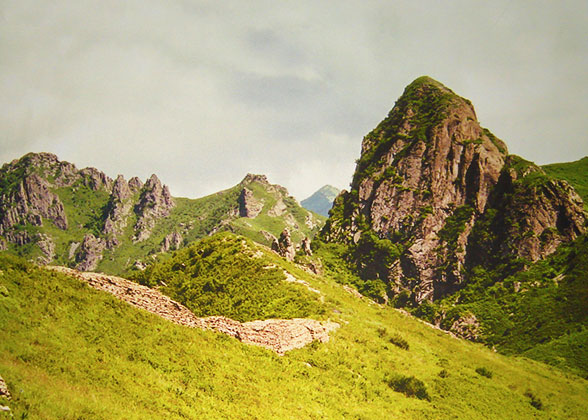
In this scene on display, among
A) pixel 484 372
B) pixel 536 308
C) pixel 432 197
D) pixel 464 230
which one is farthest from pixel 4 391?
pixel 432 197

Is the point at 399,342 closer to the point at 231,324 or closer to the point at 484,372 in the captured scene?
the point at 484,372

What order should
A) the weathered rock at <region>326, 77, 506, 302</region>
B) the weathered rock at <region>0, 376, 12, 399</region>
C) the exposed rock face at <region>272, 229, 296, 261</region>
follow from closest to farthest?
the weathered rock at <region>0, 376, 12, 399</region> < the exposed rock face at <region>272, 229, 296, 261</region> < the weathered rock at <region>326, 77, 506, 302</region>

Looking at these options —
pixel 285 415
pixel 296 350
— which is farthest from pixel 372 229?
pixel 285 415

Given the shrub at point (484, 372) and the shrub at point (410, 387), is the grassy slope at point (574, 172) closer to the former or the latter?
the shrub at point (484, 372)

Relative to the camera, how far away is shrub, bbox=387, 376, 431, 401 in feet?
66.1

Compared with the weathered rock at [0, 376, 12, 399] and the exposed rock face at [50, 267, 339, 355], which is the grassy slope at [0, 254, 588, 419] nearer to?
the weathered rock at [0, 376, 12, 399]

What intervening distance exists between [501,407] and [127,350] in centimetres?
2387

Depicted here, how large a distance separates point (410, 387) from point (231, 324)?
1240cm

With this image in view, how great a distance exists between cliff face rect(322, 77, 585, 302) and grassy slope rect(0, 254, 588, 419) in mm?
74396

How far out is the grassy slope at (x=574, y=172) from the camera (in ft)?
343

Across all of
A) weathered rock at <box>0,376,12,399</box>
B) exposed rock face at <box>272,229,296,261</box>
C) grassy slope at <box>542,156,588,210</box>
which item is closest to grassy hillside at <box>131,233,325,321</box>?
weathered rock at <box>0,376,12,399</box>

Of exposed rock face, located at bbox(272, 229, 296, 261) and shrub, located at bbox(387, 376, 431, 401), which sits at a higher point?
exposed rock face, located at bbox(272, 229, 296, 261)

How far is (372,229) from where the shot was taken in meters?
111

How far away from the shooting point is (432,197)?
353 feet
